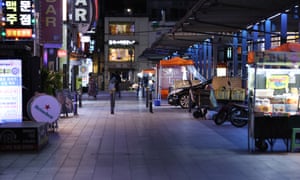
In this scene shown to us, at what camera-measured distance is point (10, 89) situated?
39.0 feet

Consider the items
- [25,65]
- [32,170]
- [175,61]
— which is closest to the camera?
[32,170]

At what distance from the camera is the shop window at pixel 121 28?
6656 centimetres

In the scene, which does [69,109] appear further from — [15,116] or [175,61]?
[175,61]

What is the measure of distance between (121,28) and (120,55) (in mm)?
3643

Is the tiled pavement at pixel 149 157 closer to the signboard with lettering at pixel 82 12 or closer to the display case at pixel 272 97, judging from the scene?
the display case at pixel 272 97

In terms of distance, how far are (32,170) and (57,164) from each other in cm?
68

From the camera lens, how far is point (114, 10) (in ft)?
249

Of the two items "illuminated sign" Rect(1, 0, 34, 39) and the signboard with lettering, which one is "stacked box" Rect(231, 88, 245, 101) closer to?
"illuminated sign" Rect(1, 0, 34, 39)

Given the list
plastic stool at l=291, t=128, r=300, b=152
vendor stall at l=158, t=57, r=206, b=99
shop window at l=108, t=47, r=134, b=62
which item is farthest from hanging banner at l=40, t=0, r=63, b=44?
shop window at l=108, t=47, r=134, b=62

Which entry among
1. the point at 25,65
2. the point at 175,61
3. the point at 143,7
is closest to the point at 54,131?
the point at 25,65

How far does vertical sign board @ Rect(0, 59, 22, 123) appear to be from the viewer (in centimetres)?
1186

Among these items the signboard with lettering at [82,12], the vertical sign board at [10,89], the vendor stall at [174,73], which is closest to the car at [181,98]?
the vendor stall at [174,73]

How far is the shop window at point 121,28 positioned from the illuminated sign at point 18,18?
49.8 metres

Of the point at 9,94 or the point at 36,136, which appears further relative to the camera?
the point at 9,94
